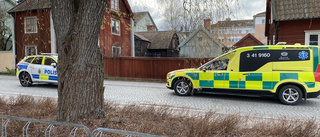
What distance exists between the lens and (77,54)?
13.2 feet

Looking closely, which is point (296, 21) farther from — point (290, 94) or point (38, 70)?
point (38, 70)

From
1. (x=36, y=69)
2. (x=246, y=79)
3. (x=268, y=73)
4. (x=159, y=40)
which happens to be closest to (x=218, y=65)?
(x=246, y=79)

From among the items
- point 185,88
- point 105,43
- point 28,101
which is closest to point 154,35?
point 105,43

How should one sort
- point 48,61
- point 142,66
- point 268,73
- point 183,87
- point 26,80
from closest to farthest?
point 268,73, point 183,87, point 48,61, point 26,80, point 142,66

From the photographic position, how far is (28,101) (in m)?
6.01

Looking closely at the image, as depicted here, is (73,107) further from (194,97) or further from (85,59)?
(194,97)

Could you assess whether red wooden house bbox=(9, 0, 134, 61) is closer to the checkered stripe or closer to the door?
the door

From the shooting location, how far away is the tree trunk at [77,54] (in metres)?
4.02

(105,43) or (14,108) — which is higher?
(105,43)

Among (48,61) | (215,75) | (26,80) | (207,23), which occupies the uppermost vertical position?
(207,23)

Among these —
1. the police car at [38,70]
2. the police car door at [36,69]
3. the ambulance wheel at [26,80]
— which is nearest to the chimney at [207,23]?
the police car at [38,70]

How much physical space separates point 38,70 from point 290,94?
11523 mm

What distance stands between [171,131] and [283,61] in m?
5.95

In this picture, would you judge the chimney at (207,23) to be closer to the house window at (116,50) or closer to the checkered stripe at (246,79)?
the checkered stripe at (246,79)
